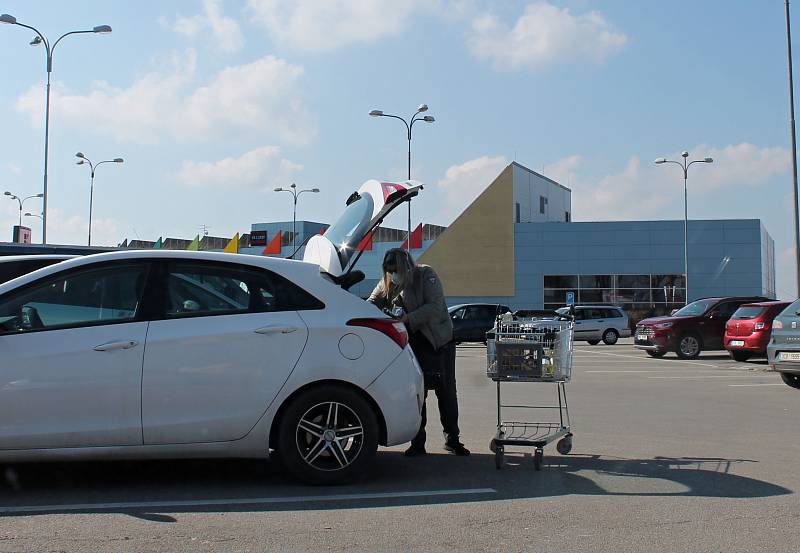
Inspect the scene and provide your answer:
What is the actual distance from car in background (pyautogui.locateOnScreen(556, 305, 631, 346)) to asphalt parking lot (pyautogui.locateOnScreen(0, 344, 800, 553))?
27.7m

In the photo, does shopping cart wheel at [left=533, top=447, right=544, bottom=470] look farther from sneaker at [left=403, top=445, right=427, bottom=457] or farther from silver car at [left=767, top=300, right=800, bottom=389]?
silver car at [left=767, top=300, right=800, bottom=389]

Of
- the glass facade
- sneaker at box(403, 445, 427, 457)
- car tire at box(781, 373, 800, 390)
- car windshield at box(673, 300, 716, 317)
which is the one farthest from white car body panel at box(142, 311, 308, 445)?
the glass facade

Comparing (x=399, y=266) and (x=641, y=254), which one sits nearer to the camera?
(x=399, y=266)

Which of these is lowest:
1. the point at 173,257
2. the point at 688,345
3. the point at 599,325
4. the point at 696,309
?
the point at 688,345

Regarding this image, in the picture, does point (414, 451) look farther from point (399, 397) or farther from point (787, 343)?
point (787, 343)

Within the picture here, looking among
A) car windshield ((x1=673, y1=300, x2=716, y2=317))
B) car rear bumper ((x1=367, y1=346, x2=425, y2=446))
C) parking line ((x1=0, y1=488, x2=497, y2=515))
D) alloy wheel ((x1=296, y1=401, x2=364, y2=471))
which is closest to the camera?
parking line ((x1=0, y1=488, x2=497, y2=515))

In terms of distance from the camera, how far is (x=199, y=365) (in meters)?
6.27

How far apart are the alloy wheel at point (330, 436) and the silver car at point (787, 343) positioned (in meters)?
10.2

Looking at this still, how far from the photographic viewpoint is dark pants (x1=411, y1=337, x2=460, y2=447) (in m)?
7.90

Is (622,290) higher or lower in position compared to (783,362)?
higher

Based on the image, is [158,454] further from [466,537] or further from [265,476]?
[466,537]

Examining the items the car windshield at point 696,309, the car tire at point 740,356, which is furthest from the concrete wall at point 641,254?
the car tire at point 740,356

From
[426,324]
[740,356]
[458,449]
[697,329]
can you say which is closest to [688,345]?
[697,329]

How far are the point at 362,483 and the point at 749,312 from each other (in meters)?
16.5
